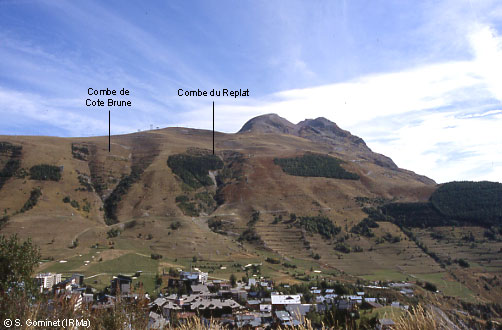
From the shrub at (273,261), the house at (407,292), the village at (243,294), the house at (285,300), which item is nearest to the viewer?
the village at (243,294)

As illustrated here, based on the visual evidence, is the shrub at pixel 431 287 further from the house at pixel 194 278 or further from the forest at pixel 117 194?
the forest at pixel 117 194

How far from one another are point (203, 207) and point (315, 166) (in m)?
36.0

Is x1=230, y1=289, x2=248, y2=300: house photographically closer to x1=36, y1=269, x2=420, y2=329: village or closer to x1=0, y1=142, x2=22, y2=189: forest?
x1=36, y1=269, x2=420, y2=329: village

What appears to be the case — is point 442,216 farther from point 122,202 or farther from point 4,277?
point 4,277

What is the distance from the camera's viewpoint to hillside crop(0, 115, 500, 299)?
54438mm

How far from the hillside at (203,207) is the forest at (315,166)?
0.97 ft

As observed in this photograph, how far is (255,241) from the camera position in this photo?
218ft

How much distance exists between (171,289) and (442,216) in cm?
5793

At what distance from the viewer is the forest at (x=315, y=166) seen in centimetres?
10038

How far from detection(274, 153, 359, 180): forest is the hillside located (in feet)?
0.97

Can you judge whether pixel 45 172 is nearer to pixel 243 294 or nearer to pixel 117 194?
pixel 117 194

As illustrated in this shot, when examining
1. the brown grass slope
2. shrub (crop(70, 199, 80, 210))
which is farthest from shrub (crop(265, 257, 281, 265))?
shrub (crop(70, 199, 80, 210))

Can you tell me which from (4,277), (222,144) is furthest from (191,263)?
(222,144)

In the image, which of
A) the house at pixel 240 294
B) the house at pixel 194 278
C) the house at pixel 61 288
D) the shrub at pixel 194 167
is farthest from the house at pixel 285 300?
the shrub at pixel 194 167
